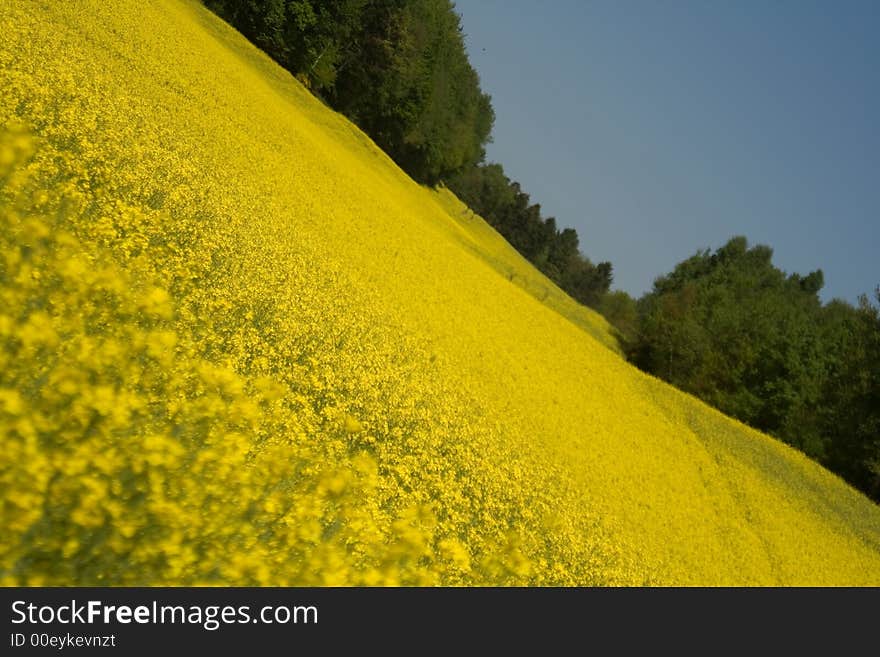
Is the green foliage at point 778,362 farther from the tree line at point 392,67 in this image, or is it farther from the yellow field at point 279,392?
the tree line at point 392,67

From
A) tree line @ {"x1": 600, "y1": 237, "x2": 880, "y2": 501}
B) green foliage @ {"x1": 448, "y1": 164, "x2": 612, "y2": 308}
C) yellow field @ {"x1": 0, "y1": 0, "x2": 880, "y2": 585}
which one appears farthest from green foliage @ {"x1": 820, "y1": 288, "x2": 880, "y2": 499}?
green foliage @ {"x1": 448, "y1": 164, "x2": 612, "y2": 308}

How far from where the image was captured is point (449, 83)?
251 ft

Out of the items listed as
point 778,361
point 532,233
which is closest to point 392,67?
point 778,361

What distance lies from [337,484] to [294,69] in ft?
191

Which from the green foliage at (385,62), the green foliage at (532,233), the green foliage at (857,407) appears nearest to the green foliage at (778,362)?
the green foliage at (857,407)

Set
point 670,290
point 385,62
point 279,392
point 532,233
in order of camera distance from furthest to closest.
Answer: point 532,233 → point 670,290 → point 385,62 → point 279,392

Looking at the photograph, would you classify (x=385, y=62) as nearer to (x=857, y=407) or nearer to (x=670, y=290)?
(x=857, y=407)

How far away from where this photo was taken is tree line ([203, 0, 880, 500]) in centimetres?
4234

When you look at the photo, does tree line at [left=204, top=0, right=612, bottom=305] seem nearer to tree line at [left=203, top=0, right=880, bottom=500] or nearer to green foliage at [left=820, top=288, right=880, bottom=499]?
tree line at [left=203, top=0, right=880, bottom=500]

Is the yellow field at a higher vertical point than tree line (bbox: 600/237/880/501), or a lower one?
lower

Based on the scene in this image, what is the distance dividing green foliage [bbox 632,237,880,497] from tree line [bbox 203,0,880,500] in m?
0.10

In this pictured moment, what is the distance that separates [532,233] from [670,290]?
5219 centimetres

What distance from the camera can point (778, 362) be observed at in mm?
50500

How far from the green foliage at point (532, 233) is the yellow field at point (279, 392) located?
99895 millimetres
